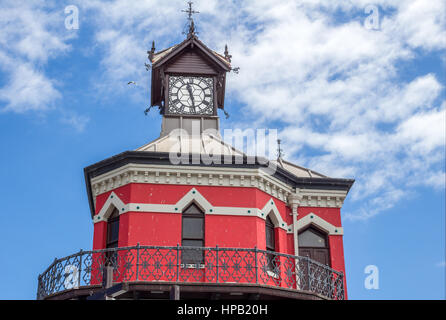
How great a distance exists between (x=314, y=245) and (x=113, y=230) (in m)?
6.20

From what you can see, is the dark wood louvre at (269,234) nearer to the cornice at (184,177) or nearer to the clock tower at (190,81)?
the cornice at (184,177)

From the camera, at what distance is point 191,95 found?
2308 cm

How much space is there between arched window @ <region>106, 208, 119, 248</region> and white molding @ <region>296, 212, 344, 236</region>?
5560 mm

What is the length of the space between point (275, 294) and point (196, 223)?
3189 millimetres

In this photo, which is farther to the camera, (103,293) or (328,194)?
(328,194)

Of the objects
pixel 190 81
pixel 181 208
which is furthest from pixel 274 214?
pixel 190 81

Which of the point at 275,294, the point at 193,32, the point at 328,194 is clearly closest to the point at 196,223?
the point at 275,294

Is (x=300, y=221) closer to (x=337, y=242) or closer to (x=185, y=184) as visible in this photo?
(x=337, y=242)

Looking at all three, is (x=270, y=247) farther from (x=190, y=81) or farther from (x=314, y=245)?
A: (x=190, y=81)

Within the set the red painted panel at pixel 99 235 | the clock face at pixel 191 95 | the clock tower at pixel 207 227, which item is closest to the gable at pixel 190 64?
the clock face at pixel 191 95

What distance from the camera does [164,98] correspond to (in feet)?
76.1

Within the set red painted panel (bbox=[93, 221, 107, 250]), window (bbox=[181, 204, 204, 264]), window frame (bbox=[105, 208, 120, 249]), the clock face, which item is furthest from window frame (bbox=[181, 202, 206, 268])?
the clock face

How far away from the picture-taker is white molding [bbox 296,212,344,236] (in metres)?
19.9
